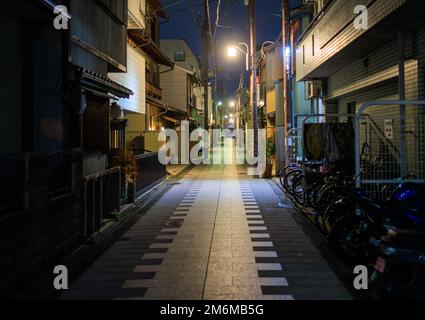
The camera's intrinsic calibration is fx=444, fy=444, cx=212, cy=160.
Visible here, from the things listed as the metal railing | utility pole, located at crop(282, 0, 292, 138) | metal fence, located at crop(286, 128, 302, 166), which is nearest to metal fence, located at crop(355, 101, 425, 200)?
metal fence, located at crop(286, 128, 302, 166)

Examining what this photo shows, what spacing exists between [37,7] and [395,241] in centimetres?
725

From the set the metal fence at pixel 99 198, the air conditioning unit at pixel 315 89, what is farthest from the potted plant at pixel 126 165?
the air conditioning unit at pixel 315 89

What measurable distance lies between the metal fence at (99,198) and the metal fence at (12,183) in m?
2.69

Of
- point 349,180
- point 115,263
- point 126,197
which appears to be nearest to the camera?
point 115,263

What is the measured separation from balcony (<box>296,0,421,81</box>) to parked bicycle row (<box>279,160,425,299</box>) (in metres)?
3.12

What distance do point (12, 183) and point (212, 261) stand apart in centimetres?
338

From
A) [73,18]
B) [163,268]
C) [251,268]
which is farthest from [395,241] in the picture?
[73,18]

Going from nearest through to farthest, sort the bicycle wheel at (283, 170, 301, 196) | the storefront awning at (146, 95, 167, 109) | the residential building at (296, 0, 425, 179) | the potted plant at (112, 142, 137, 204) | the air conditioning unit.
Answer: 1. the residential building at (296, 0, 425, 179)
2. the potted plant at (112, 142, 137, 204)
3. the bicycle wheel at (283, 170, 301, 196)
4. the air conditioning unit
5. the storefront awning at (146, 95, 167, 109)

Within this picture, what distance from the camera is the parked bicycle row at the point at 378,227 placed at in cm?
476

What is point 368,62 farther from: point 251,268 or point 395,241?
point 395,241

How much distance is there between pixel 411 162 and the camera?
404 inches

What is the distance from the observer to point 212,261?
747 cm

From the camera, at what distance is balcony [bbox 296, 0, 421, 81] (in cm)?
939

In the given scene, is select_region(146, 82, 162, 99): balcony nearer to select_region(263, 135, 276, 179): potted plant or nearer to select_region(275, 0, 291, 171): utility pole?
select_region(275, 0, 291, 171): utility pole
